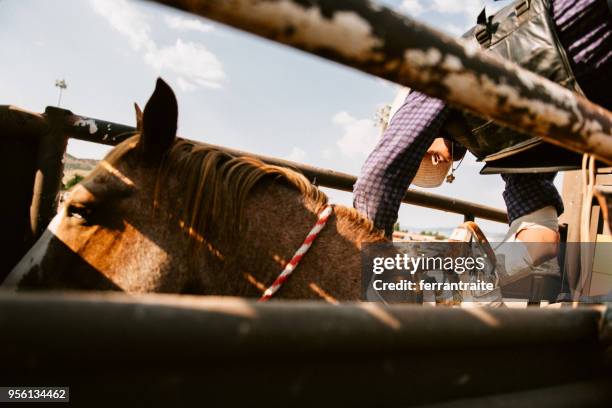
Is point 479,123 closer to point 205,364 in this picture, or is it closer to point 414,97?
point 414,97

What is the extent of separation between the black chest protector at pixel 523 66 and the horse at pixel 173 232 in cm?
86

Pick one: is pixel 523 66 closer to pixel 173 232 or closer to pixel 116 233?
pixel 173 232

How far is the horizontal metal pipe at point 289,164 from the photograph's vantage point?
1.55m

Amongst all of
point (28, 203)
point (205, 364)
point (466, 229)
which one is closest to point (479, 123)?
point (466, 229)

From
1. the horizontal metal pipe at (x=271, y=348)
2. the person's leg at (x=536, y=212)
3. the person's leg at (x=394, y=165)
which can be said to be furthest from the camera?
the person's leg at (x=536, y=212)

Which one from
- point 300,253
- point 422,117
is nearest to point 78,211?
point 300,253

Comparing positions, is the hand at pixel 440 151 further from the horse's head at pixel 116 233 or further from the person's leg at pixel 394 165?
the horse's head at pixel 116 233

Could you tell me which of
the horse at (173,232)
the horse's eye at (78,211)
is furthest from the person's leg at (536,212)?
the horse's eye at (78,211)

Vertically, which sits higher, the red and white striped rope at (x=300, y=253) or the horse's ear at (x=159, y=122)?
the horse's ear at (x=159, y=122)

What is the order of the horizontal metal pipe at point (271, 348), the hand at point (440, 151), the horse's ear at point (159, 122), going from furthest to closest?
the hand at point (440, 151) → the horse's ear at point (159, 122) → the horizontal metal pipe at point (271, 348)

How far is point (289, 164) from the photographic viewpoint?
2.07 meters

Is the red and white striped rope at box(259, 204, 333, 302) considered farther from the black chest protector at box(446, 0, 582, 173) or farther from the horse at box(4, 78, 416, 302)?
the black chest protector at box(446, 0, 582, 173)

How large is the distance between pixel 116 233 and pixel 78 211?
0.49ft
